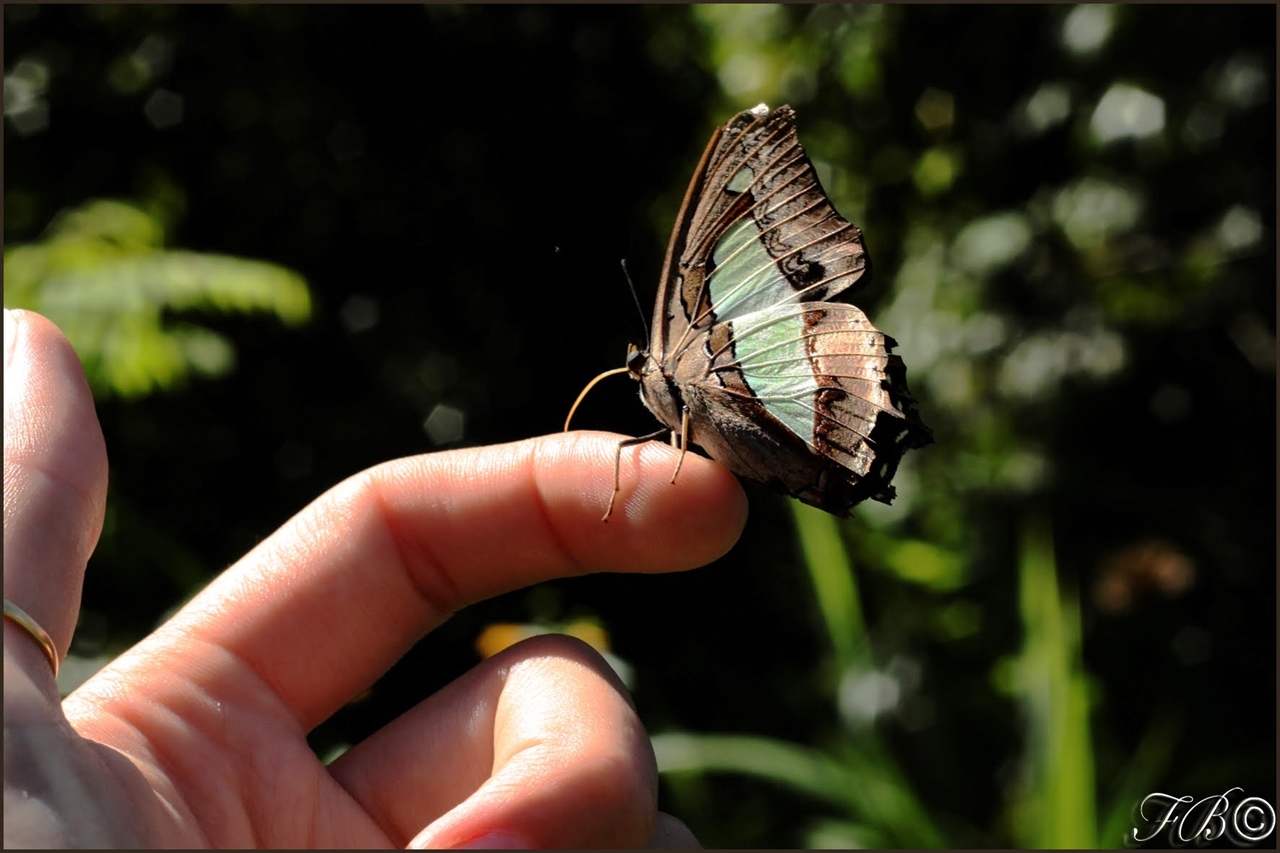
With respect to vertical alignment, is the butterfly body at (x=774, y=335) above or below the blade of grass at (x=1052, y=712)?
above

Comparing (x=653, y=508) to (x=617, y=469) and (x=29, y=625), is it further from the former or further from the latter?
(x=29, y=625)

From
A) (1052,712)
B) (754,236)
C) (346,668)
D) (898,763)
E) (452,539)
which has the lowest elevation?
(898,763)

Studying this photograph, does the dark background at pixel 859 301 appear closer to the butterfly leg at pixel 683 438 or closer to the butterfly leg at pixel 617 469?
the butterfly leg at pixel 683 438

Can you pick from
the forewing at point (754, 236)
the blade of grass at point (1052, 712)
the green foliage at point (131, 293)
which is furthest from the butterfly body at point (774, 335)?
the green foliage at point (131, 293)

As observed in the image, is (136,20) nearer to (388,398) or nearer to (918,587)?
(388,398)

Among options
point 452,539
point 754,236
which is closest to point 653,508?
point 452,539

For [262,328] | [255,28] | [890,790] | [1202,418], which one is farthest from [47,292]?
[1202,418]

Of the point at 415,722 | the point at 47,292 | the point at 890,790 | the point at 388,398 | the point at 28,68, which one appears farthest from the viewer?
the point at 388,398
